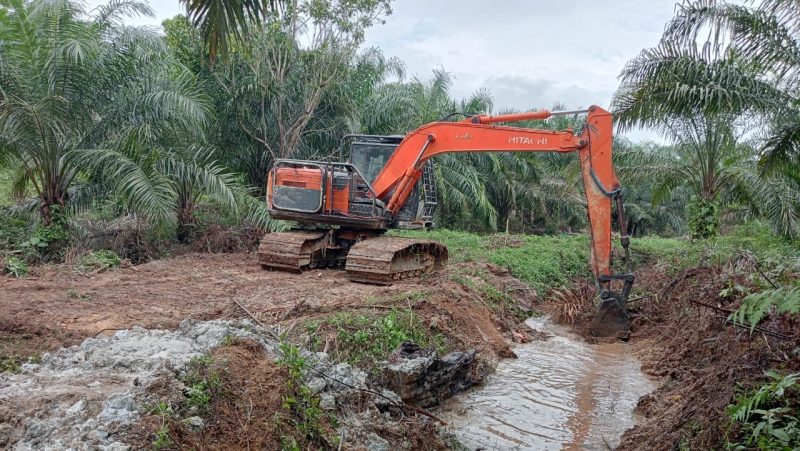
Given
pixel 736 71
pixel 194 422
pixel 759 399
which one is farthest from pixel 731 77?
pixel 194 422

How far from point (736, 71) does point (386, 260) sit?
22.7 feet

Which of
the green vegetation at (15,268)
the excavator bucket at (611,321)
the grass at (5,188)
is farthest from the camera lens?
the grass at (5,188)

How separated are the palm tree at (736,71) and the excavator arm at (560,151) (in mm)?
2919

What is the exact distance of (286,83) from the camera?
17.2 m

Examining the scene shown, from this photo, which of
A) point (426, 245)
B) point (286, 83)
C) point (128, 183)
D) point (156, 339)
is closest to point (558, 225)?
point (286, 83)

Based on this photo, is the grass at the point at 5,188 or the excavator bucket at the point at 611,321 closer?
the excavator bucket at the point at 611,321

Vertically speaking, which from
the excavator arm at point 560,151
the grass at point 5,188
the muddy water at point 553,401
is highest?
the excavator arm at point 560,151

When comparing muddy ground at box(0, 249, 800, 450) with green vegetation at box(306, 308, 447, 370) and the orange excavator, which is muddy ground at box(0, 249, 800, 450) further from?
the orange excavator

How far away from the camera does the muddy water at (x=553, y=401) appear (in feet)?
19.7

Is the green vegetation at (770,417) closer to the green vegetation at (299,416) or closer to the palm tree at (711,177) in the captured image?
the green vegetation at (299,416)

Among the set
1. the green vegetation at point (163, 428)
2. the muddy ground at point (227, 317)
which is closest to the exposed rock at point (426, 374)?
the muddy ground at point (227, 317)

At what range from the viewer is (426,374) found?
6.46 m

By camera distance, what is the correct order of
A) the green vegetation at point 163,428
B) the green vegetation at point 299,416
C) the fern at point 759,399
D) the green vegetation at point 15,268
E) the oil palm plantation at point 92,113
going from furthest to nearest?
A: the oil palm plantation at point 92,113 → the green vegetation at point 15,268 → the green vegetation at point 299,416 → the fern at point 759,399 → the green vegetation at point 163,428

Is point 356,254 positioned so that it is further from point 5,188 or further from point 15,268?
point 5,188
